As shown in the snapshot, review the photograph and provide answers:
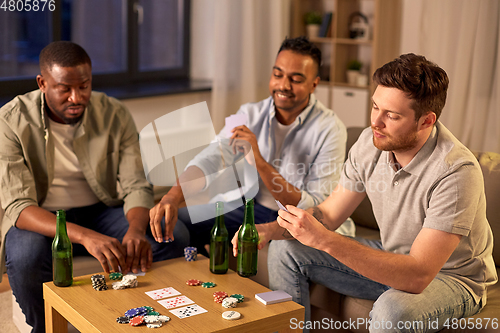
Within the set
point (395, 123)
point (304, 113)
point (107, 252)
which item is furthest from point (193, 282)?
point (304, 113)

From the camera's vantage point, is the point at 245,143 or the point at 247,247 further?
the point at 245,143

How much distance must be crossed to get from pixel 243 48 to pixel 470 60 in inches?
66.5

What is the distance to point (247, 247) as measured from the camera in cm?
173

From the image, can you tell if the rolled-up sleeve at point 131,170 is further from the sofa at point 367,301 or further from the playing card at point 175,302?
the playing card at point 175,302

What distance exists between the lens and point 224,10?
4.07 meters

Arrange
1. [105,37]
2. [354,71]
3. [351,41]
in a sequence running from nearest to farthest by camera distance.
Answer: [105,37], [351,41], [354,71]

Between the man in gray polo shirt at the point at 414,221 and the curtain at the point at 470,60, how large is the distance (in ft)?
6.69

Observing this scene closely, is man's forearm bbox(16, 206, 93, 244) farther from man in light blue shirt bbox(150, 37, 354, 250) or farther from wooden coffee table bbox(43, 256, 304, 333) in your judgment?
man in light blue shirt bbox(150, 37, 354, 250)

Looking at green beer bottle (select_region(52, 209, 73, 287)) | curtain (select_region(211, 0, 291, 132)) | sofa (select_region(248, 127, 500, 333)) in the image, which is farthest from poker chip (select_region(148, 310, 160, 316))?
curtain (select_region(211, 0, 291, 132))

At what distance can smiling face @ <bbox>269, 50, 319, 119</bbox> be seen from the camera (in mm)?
2285

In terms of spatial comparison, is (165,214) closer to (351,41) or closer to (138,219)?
(138,219)

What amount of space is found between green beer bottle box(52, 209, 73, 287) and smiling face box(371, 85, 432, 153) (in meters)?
0.98

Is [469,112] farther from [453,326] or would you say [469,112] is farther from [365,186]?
[453,326]

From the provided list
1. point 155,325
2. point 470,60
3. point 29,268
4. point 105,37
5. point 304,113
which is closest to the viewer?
point 155,325
